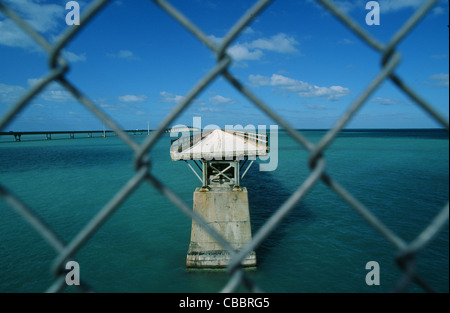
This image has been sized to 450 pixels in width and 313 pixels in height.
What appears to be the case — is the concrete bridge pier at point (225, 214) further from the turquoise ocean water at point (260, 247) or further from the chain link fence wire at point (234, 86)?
the chain link fence wire at point (234, 86)

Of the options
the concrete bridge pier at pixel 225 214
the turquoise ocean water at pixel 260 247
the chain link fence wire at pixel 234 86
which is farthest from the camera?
the turquoise ocean water at pixel 260 247

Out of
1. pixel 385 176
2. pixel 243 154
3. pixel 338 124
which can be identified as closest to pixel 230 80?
pixel 338 124

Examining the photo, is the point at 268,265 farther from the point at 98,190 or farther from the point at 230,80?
the point at 98,190

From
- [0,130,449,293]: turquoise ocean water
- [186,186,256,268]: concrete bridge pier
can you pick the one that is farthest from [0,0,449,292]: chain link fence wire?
[186,186,256,268]: concrete bridge pier

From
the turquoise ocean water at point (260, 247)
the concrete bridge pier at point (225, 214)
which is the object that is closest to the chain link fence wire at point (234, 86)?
the turquoise ocean water at point (260, 247)

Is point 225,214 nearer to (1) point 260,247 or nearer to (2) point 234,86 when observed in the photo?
(1) point 260,247

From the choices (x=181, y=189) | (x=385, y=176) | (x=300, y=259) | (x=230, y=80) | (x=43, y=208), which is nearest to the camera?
(x=230, y=80)

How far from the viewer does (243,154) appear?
37.4 ft

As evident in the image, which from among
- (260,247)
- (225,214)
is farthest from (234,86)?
(260,247)

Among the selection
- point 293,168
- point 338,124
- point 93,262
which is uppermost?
point 293,168

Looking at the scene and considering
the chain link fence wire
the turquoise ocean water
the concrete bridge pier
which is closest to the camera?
the chain link fence wire

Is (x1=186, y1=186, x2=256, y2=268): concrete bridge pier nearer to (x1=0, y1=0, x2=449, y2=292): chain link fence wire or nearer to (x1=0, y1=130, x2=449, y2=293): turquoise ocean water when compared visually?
(x1=0, y1=130, x2=449, y2=293): turquoise ocean water
